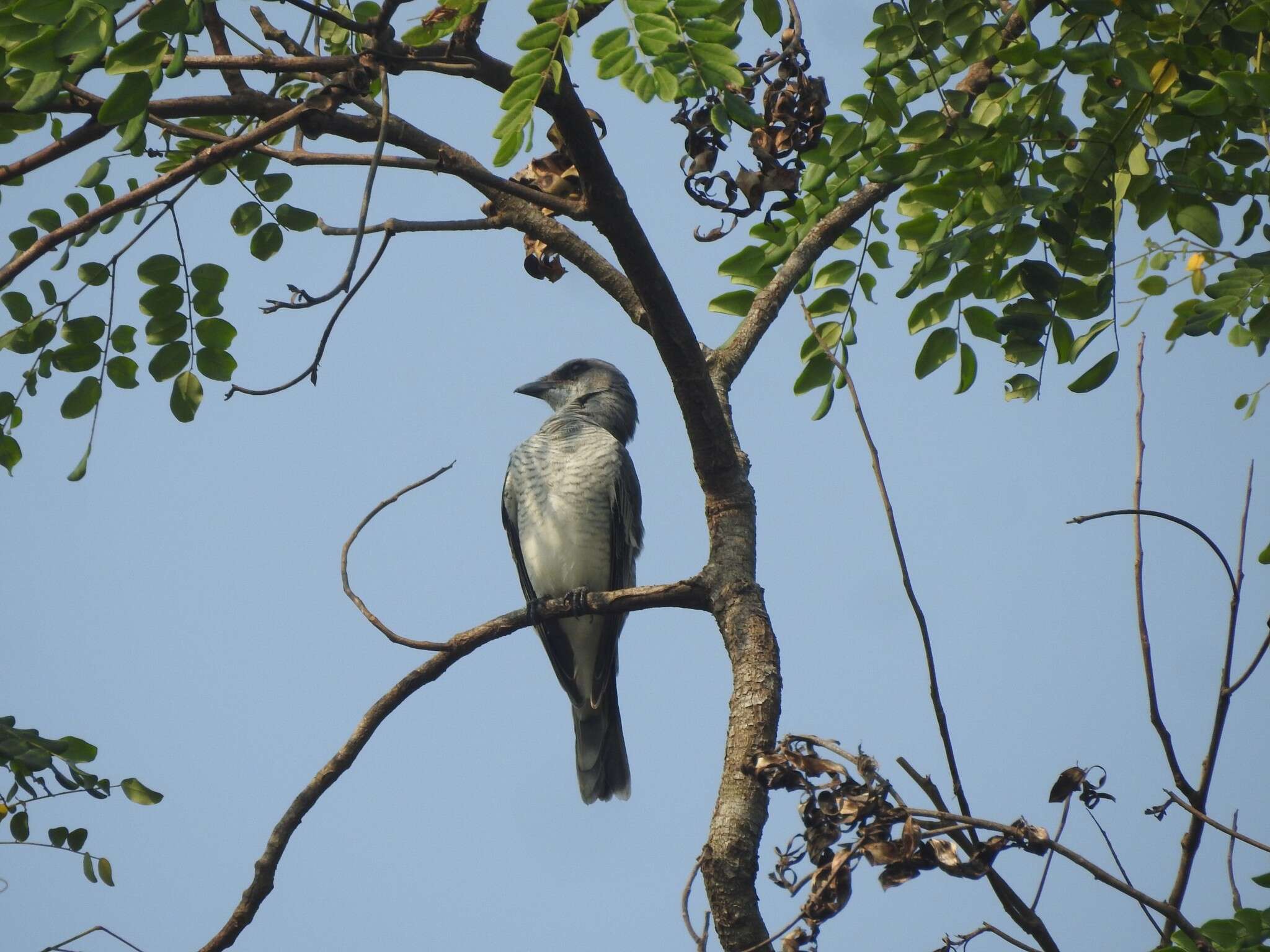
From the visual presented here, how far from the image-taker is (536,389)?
7867 mm

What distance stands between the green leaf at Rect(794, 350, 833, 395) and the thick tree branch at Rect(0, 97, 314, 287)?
1.69 metres

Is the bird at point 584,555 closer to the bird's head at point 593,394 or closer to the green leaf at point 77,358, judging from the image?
the bird's head at point 593,394

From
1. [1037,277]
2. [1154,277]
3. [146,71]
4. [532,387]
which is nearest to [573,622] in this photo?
[532,387]

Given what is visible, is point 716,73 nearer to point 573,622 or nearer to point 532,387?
point 573,622

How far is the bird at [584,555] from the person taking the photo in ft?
21.2

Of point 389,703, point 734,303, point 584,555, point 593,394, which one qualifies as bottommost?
point 389,703

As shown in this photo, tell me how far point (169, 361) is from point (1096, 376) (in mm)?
2818

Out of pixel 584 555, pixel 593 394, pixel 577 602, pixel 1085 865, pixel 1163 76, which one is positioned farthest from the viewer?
pixel 593 394

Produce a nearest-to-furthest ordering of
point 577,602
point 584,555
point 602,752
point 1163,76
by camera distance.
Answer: point 1163,76
point 577,602
point 602,752
point 584,555

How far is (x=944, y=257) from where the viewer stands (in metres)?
2.91

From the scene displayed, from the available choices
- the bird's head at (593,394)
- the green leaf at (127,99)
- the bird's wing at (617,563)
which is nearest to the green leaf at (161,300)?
the green leaf at (127,99)

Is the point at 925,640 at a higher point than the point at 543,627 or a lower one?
lower

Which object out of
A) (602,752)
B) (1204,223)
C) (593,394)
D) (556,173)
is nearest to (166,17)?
(556,173)

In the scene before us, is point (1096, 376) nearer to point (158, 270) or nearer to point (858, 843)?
point (858, 843)
